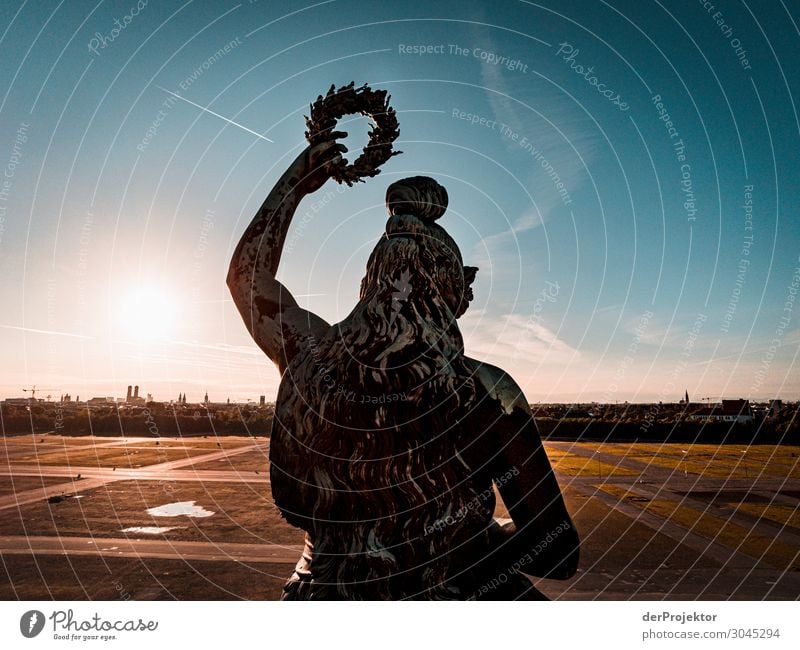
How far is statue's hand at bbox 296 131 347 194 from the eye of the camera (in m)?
2.20

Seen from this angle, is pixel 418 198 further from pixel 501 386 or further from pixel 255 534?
pixel 255 534

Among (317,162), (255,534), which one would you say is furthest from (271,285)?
(255,534)

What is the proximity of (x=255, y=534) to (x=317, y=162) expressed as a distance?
1786 centimetres

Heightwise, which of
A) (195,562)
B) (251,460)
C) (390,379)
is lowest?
(251,460)

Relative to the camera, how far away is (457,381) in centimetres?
174

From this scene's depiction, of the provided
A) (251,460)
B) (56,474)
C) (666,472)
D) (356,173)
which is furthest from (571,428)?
(356,173)

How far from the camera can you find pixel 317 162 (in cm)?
222

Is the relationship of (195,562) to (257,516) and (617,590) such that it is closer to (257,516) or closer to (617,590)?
(257,516)

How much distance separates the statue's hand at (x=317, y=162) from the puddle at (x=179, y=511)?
21.1 m

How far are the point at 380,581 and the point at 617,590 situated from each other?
12855mm

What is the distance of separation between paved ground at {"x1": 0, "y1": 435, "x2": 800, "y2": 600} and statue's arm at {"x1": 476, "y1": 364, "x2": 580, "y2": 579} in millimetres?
11002
